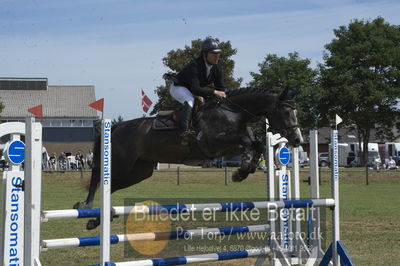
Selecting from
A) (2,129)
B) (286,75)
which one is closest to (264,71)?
(286,75)

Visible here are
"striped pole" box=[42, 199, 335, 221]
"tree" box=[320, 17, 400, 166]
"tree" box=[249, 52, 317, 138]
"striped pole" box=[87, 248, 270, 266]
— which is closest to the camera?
"striped pole" box=[42, 199, 335, 221]

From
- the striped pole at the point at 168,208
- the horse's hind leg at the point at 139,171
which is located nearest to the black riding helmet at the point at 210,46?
the horse's hind leg at the point at 139,171

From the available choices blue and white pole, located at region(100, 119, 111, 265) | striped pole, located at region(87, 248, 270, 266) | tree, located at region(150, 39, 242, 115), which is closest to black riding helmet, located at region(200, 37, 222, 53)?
striped pole, located at region(87, 248, 270, 266)

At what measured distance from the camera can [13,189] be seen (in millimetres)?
4660

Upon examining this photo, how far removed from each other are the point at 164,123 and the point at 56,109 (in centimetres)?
5624

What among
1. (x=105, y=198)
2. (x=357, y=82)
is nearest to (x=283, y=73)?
(x=357, y=82)

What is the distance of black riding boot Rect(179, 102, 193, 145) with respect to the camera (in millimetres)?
6523

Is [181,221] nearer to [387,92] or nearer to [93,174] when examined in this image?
[93,174]

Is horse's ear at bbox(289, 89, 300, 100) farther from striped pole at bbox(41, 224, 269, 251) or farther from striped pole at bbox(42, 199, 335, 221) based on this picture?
striped pole at bbox(41, 224, 269, 251)

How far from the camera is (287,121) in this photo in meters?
6.46

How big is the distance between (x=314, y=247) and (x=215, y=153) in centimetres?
151

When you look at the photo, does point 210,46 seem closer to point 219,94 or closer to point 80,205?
point 219,94

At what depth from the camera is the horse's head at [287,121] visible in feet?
20.9

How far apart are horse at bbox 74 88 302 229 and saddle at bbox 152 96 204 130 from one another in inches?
1.7
